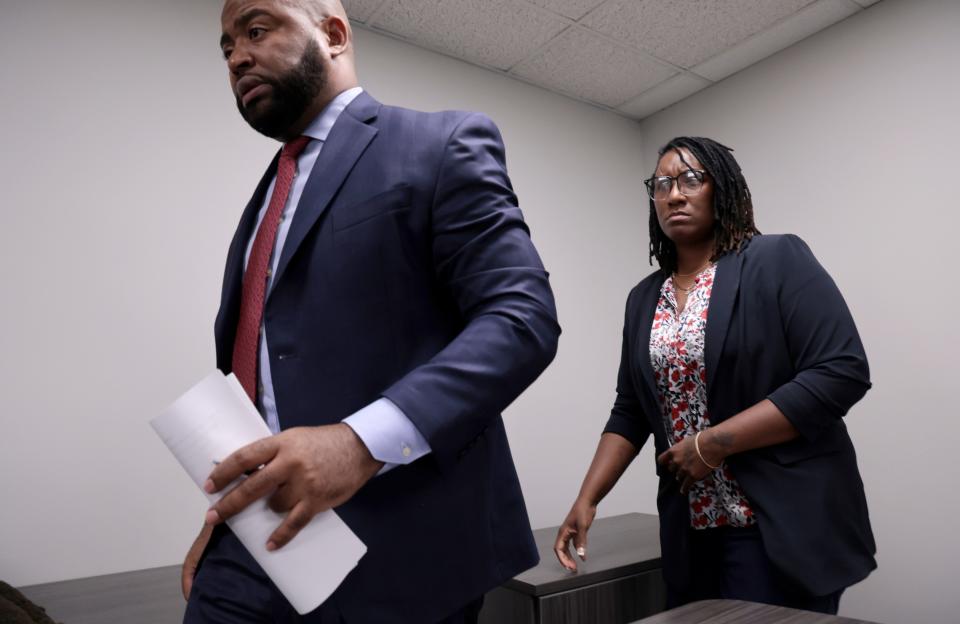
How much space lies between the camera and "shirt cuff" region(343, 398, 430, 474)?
0.62 m

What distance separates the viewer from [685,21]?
9.21 ft

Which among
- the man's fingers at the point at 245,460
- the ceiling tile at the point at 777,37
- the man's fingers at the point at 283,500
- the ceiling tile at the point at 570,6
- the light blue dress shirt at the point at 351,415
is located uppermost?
the ceiling tile at the point at 777,37

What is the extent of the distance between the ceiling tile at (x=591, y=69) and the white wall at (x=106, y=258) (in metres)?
1.37

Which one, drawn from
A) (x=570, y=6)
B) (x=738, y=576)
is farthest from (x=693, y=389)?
(x=570, y=6)

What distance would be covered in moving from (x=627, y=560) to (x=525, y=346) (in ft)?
4.50

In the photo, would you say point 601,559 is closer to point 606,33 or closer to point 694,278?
point 694,278

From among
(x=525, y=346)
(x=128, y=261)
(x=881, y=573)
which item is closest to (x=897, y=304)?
(x=881, y=573)

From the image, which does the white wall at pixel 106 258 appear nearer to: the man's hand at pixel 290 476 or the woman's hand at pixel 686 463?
the woman's hand at pixel 686 463

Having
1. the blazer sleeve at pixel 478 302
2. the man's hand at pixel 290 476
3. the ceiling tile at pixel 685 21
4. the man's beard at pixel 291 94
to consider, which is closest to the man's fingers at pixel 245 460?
the man's hand at pixel 290 476

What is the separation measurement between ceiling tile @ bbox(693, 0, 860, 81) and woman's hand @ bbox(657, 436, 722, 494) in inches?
88.8

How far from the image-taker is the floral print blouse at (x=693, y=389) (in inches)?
57.2

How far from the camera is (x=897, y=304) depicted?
2.64m

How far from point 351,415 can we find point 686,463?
983 millimetres

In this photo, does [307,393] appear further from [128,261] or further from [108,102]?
[108,102]
